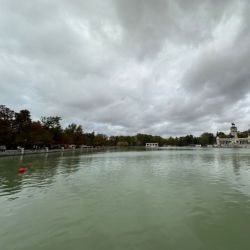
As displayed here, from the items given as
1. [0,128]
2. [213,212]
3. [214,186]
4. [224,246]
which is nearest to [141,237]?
[224,246]

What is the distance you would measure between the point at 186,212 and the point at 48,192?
9.58 meters

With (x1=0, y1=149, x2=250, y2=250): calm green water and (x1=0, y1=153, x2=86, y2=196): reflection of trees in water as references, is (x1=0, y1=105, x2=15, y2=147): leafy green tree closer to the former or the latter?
(x1=0, y1=153, x2=86, y2=196): reflection of trees in water

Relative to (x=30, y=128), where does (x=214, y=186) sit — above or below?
below

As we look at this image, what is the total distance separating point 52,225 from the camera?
8.63 metres

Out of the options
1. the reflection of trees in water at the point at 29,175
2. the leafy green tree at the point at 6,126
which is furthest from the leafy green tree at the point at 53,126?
the reflection of trees in water at the point at 29,175

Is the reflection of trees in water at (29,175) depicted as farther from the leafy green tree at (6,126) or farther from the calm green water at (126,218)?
the leafy green tree at (6,126)

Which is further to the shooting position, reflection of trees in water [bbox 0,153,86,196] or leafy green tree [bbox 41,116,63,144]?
leafy green tree [bbox 41,116,63,144]

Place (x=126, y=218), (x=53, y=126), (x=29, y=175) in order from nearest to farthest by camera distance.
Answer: (x=126, y=218)
(x=29, y=175)
(x=53, y=126)

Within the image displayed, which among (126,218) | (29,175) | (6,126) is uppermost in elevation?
(6,126)

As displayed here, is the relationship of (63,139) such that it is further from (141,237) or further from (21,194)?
(141,237)

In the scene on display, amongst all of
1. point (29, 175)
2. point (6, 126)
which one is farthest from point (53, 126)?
point (29, 175)

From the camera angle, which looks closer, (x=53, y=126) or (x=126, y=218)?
(x=126, y=218)

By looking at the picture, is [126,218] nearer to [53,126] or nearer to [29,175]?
[29,175]

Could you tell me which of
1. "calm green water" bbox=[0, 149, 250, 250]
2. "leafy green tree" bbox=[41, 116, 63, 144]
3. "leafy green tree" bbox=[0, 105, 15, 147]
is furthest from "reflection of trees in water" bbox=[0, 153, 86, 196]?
"leafy green tree" bbox=[41, 116, 63, 144]
